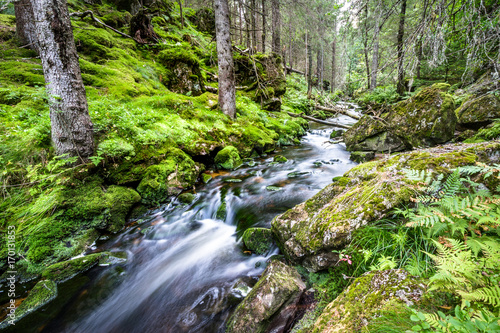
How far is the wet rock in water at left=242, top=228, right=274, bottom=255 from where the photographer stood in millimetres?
3634

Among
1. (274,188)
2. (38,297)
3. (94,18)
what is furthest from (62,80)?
(94,18)

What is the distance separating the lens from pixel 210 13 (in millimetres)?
17859

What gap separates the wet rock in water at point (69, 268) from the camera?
324 cm

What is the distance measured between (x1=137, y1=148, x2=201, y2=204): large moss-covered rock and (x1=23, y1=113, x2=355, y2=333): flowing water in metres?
0.35

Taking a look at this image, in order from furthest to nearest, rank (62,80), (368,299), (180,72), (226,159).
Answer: (180,72) → (226,159) → (62,80) → (368,299)

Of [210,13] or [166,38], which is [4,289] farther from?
[210,13]

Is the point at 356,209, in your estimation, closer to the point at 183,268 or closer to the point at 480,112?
the point at 183,268

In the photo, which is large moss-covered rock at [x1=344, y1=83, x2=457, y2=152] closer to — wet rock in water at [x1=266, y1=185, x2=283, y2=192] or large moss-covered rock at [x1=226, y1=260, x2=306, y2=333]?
wet rock in water at [x1=266, y1=185, x2=283, y2=192]

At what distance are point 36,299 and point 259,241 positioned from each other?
3379 millimetres

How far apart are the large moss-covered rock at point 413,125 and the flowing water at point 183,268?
3088 mm

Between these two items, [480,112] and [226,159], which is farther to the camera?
[226,159]

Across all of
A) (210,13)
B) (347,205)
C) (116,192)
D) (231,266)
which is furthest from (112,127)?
(210,13)

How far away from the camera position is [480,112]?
6.11m

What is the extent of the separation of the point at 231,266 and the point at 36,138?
4.55m
